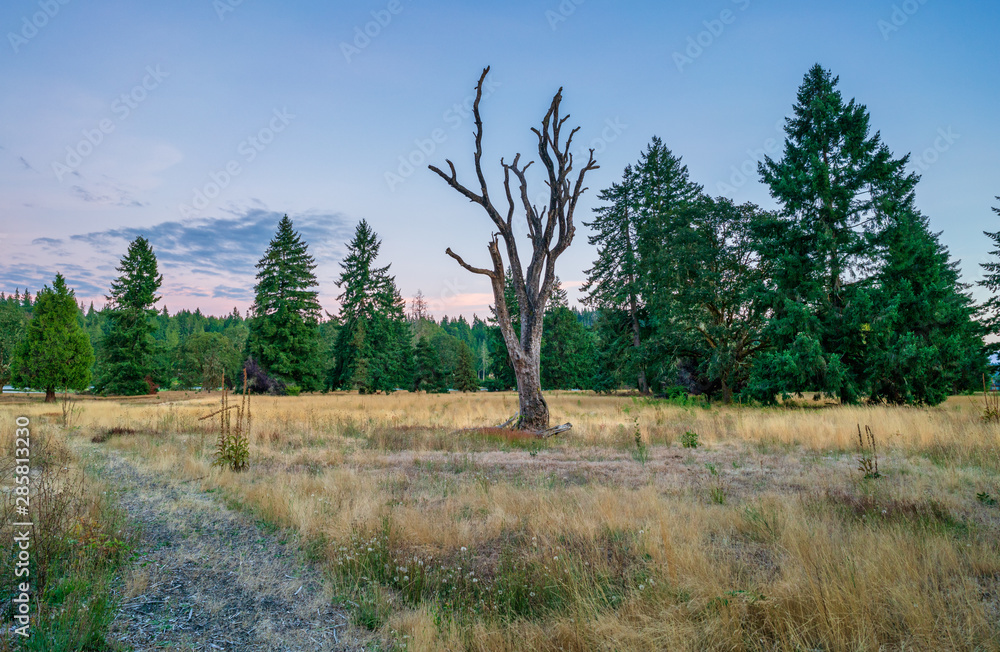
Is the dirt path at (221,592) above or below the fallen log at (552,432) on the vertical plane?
above

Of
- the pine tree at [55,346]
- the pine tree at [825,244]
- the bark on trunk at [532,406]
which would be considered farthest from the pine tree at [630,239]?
the pine tree at [55,346]

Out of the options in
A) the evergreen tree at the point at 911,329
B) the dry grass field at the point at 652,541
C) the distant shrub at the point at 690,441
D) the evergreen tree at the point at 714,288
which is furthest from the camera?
the evergreen tree at the point at 714,288

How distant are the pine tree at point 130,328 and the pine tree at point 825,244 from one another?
141ft

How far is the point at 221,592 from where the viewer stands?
348cm

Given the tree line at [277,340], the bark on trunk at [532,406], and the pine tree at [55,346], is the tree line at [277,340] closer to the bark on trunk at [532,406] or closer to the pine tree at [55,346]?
the pine tree at [55,346]

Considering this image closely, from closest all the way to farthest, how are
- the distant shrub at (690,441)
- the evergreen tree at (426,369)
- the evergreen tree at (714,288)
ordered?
the distant shrub at (690,441) → the evergreen tree at (714,288) → the evergreen tree at (426,369)

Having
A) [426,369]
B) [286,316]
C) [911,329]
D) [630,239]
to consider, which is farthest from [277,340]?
[911,329]

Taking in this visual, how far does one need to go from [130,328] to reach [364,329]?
58.2 feet

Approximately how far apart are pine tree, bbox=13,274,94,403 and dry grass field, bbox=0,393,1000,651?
91.6 feet

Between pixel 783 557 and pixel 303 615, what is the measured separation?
359 cm

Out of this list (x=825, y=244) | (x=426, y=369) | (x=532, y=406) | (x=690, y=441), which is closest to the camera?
(x=690, y=441)

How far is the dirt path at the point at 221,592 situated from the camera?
2.85m

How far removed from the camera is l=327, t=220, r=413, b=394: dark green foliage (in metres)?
41.0

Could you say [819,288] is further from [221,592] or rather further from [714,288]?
[221,592]
